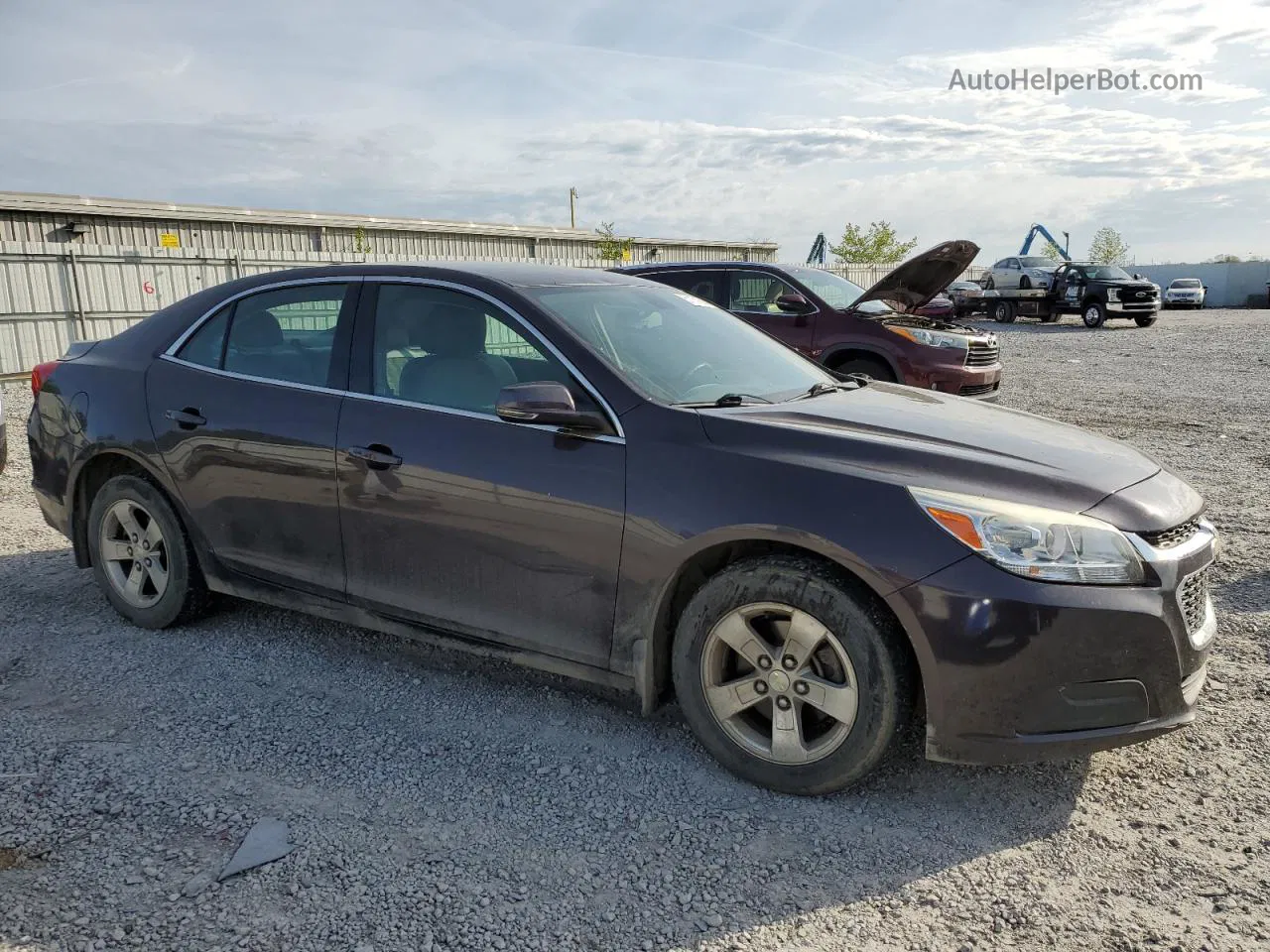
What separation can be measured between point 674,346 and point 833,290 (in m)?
6.51

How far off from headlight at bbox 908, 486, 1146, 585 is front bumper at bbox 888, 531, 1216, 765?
38 millimetres

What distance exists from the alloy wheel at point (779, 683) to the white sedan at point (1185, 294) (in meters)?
45.9

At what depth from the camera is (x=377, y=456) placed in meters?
3.66

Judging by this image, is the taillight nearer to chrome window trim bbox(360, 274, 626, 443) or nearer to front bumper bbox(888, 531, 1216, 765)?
chrome window trim bbox(360, 274, 626, 443)

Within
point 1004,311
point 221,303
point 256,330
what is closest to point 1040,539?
point 256,330

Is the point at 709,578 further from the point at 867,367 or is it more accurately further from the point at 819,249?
the point at 819,249

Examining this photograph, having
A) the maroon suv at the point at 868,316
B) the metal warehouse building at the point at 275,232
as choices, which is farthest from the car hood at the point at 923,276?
the metal warehouse building at the point at 275,232

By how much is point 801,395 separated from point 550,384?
1.08m

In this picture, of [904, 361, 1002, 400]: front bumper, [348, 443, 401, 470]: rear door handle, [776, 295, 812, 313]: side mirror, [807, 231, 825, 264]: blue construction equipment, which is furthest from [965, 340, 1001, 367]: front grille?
[807, 231, 825, 264]: blue construction equipment

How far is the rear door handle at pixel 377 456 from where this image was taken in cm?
362

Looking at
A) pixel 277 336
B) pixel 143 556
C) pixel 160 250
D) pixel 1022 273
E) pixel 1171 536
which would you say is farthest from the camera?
pixel 1022 273

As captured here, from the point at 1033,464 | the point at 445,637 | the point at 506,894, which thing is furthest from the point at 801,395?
the point at 506,894

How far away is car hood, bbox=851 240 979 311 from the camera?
363 inches

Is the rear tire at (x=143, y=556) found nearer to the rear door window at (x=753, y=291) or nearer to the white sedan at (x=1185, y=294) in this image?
the rear door window at (x=753, y=291)
